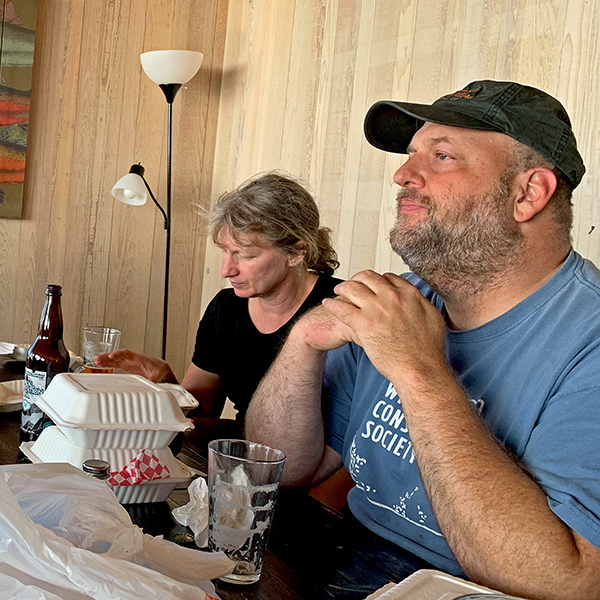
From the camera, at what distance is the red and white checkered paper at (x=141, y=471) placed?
1.02 metres

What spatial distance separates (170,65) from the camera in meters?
3.22

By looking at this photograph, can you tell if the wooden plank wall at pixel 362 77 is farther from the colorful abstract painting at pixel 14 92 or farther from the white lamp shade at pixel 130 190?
the colorful abstract painting at pixel 14 92

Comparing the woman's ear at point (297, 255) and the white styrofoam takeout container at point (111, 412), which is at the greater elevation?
the woman's ear at point (297, 255)

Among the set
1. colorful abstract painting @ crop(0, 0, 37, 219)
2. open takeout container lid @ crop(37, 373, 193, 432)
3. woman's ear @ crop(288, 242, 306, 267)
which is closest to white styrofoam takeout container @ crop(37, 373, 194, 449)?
open takeout container lid @ crop(37, 373, 193, 432)

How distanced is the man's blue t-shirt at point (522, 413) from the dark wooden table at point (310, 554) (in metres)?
0.11

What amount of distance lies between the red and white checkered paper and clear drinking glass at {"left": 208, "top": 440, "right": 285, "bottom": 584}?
188 millimetres

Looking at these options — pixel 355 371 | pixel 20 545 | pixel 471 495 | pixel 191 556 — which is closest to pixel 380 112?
pixel 355 371

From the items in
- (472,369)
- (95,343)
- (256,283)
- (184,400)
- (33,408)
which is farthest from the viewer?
(256,283)

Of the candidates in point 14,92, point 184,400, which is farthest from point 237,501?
point 14,92

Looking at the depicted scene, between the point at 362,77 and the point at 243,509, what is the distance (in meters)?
2.27

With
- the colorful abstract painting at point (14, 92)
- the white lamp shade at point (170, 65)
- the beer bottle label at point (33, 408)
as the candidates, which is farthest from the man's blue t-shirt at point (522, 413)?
the colorful abstract painting at point (14, 92)

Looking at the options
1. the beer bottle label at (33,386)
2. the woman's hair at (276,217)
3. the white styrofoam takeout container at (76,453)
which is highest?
the woman's hair at (276,217)

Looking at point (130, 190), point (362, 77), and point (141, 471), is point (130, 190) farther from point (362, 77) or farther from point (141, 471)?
point (141, 471)

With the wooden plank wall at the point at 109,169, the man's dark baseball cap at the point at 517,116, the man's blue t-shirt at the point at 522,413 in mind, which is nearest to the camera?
the man's blue t-shirt at the point at 522,413
